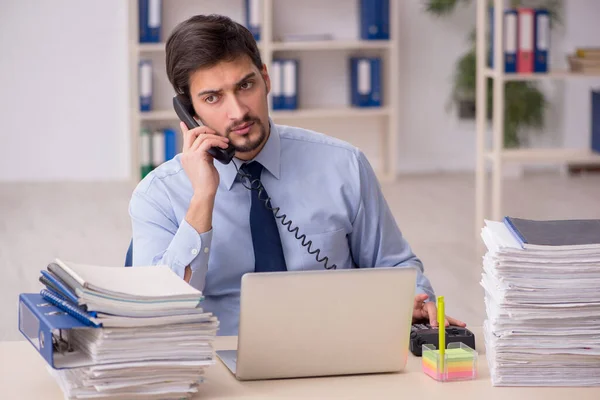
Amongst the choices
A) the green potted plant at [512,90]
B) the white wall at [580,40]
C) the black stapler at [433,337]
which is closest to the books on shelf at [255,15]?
the green potted plant at [512,90]

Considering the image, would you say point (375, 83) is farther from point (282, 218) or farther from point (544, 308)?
point (544, 308)

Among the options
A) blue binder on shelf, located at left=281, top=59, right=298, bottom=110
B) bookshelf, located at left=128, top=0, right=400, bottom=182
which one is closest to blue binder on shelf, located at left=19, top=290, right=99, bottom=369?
bookshelf, located at left=128, top=0, right=400, bottom=182

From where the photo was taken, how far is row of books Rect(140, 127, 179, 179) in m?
6.76

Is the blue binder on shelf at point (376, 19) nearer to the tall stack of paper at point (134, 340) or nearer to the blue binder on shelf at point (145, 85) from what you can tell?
the blue binder on shelf at point (145, 85)

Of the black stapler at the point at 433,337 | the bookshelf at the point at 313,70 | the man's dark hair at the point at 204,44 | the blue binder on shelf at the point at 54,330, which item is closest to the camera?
the blue binder on shelf at the point at 54,330

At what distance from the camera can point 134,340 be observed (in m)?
1.49

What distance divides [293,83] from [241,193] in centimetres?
470

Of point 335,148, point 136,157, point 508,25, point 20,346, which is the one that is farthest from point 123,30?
point 20,346

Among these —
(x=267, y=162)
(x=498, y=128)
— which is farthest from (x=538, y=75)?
(x=267, y=162)

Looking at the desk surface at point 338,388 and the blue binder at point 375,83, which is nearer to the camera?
the desk surface at point 338,388

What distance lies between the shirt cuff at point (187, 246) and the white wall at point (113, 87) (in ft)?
16.7

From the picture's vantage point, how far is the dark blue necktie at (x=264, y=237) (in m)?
2.14

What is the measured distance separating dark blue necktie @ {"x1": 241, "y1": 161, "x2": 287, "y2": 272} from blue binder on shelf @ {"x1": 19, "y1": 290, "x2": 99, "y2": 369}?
596mm

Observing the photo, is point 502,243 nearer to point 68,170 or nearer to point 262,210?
point 262,210
